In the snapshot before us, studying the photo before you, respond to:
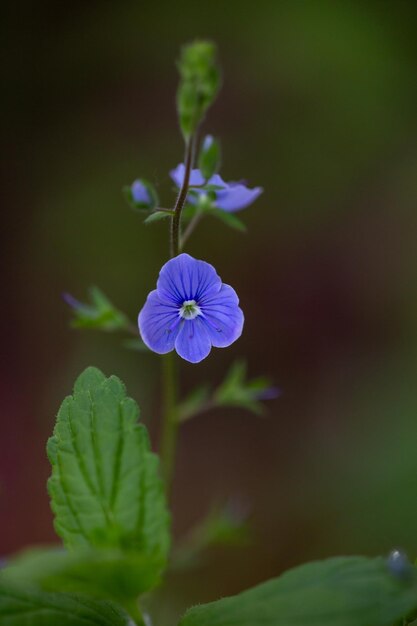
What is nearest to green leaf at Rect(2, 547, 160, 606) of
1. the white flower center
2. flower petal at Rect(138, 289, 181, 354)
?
flower petal at Rect(138, 289, 181, 354)

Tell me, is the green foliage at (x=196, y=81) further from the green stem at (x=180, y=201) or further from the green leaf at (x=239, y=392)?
the green leaf at (x=239, y=392)

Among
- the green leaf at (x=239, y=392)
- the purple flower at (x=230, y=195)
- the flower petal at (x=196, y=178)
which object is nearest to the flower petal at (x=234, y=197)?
the purple flower at (x=230, y=195)

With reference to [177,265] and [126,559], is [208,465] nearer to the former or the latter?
[177,265]

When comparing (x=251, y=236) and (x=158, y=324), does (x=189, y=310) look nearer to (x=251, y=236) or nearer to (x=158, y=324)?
(x=158, y=324)

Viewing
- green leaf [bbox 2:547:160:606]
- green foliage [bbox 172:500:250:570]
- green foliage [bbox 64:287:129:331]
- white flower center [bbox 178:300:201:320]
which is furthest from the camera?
green foliage [bbox 172:500:250:570]

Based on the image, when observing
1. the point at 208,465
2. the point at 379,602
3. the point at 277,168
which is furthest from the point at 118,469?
the point at 277,168

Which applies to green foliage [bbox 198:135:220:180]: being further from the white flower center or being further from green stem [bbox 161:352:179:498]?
green stem [bbox 161:352:179:498]

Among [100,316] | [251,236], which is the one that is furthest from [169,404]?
[251,236]
